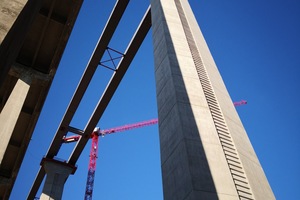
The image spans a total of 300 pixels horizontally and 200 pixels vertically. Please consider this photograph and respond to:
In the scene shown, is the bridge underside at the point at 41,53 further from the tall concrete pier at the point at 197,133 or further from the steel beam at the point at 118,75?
the tall concrete pier at the point at 197,133

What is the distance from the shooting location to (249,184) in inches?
277

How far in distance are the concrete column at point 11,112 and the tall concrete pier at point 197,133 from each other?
674 cm

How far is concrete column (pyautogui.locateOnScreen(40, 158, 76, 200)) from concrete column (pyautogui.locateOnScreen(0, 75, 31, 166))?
14220 millimetres

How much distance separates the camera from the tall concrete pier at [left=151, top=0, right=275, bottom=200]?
6523 mm

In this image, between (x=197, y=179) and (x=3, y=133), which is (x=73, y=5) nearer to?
(x=3, y=133)

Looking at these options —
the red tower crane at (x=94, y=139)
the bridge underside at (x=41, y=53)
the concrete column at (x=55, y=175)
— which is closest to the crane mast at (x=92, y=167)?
the red tower crane at (x=94, y=139)

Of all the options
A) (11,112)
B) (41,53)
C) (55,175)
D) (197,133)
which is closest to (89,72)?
(41,53)

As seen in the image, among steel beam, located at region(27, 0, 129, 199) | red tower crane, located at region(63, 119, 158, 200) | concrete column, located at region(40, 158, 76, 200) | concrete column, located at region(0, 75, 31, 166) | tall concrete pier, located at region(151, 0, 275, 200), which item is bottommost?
tall concrete pier, located at region(151, 0, 275, 200)

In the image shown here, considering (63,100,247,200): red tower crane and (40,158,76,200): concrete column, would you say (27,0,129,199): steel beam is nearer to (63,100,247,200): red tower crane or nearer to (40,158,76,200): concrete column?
(40,158,76,200): concrete column

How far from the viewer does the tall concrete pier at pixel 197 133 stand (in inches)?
257

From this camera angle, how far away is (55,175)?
2722 centimetres

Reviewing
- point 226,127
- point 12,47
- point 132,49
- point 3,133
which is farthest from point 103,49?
point 12,47

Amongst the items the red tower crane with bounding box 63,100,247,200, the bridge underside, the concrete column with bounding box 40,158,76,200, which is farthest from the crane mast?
the bridge underside

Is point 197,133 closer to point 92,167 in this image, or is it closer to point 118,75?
point 118,75
